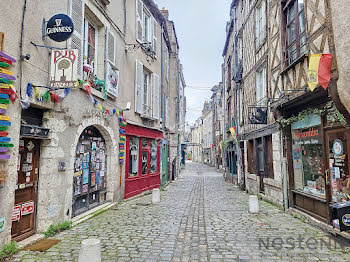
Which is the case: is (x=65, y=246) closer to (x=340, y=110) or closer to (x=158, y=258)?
(x=158, y=258)

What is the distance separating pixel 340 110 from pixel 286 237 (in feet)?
7.88

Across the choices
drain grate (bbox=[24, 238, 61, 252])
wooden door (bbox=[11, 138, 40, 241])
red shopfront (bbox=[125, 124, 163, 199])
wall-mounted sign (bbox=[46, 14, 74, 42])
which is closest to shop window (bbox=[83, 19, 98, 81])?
wall-mounted sign (bbox=[46, 14, 74, 42])

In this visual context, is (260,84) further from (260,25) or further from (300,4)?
(300,4)

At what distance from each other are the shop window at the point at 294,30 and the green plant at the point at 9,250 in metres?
6.53

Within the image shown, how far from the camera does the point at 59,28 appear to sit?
4.11 metres

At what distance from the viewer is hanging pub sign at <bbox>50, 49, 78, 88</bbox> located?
418cm

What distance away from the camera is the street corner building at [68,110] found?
11.8 feet

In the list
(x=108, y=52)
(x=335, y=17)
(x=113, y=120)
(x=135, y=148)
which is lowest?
(x=135, y=148)

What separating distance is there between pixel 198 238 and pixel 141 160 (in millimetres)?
5455

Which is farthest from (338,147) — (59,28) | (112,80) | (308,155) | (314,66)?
(112,80)

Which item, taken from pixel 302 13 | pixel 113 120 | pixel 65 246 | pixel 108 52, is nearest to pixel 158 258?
pixel 65 246

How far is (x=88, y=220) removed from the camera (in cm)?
546

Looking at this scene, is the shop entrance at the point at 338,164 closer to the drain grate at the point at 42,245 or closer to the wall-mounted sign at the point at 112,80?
the drain grate at the point at 42,245

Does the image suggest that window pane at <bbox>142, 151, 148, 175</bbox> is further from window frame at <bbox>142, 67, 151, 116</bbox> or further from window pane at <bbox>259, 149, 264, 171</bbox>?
window pane at <bbox>259, 149, 264, 171</bbox>
